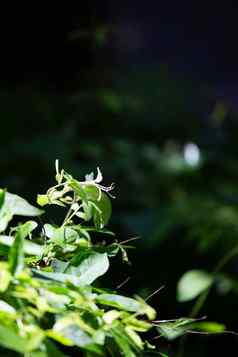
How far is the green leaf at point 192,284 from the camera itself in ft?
6.37

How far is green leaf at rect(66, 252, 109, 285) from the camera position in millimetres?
846

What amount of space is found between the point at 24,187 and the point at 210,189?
835 mm

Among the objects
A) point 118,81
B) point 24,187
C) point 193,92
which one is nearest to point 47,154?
point 24,187

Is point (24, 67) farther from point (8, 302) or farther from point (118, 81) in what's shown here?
point (8, 302)

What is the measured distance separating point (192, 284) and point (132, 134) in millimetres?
2376

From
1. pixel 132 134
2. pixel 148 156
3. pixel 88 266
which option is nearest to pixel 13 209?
pixel 88 266

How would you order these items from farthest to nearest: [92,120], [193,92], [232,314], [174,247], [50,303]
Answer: [193,92], [92,120], [174,247], [232,314], [50,303]

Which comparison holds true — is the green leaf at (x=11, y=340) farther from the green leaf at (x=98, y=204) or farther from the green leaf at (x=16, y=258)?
the green leaf at (x=98, y=204)

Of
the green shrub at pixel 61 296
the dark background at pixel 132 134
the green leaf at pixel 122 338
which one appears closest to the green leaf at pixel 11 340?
the green shrub at pixel 61 296

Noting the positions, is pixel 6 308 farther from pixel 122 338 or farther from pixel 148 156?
pixel 148 156

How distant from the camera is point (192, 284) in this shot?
2029mm

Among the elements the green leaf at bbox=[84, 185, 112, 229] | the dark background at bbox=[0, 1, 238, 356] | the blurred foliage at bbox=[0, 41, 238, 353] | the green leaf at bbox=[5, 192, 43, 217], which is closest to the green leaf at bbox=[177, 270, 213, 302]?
the dark background at bbox=[0, 1, 238, 356]

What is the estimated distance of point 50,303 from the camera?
2.33 feet

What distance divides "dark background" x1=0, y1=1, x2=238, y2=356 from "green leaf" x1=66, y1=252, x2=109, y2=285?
81 centimetres
